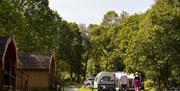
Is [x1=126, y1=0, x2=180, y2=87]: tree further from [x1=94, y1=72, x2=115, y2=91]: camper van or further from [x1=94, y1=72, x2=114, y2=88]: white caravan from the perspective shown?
[x1=94, y1=72, x2=115, y2=91]: camper van

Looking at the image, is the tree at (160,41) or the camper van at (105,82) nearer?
the tree at (160,41)

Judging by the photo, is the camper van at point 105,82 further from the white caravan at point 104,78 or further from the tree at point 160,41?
the tree at point 160,41

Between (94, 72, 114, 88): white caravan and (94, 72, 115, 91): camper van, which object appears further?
(94, 72, 114, 88): white caravan

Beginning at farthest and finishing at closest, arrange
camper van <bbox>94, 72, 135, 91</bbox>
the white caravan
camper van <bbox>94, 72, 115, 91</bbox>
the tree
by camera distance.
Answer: the white caravan → camper van <bbox>94, 72, 115, 91</bbox> → camper van <bbox>94, 72, 135, 91</bbox> → the tree

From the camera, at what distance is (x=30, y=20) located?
226ft

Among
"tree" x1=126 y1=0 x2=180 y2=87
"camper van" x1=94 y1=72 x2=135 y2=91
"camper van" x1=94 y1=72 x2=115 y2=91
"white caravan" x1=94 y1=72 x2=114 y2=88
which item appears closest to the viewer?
"tree" x1=126 y1=0 x2=180 y2=87

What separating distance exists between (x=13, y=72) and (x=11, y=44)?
2.85 meters

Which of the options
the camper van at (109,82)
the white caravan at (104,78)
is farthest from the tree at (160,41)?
the white caravan at (104,78)

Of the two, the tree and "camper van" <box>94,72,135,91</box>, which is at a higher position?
the tree

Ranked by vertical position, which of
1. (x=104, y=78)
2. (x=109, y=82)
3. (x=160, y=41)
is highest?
(x=160, y=41)

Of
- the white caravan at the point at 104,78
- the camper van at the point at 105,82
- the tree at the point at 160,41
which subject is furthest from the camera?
the white caravan at the point at 104,78

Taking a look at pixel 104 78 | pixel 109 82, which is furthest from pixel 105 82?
pixel 104 78

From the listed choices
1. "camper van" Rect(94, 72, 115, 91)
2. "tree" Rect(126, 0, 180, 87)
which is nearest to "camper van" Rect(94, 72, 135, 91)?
"camper van" Rect(94, 72, 115, 91)

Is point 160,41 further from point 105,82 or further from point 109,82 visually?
point 105,82
